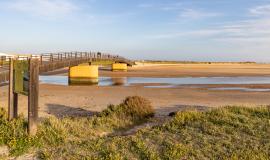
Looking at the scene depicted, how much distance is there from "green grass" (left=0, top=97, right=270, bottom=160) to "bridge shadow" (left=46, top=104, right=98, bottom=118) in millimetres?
3556

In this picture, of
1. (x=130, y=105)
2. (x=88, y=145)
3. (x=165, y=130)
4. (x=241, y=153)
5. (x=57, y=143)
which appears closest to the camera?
(x=241, y=153)

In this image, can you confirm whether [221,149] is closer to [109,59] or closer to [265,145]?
[265,145]

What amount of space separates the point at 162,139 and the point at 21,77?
15.3 ft

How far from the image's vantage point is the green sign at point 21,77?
10984mm

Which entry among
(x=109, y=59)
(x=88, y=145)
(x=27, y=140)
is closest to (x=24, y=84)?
(x=27, y=140)

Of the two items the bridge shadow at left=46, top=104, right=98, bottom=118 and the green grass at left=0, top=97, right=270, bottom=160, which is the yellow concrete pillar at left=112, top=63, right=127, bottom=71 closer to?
the bridge shadow at left=46, top=104, right=98, bottom=118

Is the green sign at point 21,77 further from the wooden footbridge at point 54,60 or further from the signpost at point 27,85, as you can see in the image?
the wooden footbridge at point 54,60

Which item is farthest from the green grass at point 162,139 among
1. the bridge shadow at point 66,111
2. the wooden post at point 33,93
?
the bridge shadow at point 66,111

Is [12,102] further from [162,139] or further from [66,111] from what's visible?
[66,111]

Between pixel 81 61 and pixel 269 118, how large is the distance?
3230 centimetres

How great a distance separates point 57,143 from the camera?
934 centimetres

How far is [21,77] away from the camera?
11.3 metres

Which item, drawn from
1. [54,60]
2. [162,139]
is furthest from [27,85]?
[54,60]

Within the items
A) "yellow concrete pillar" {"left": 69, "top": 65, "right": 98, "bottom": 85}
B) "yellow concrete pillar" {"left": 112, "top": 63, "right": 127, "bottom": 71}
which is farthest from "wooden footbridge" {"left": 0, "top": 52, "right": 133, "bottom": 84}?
"yellow concrete pillar" {"left": 112, "top": 63, "right": 127, "bottom": 71}
